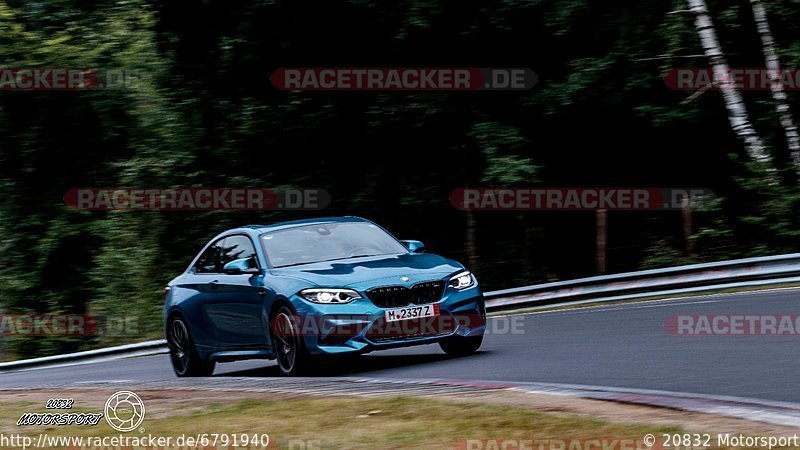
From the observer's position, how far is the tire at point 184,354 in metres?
14.2

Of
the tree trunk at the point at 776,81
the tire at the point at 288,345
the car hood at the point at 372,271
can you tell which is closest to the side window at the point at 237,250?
the car hood at the point at 372,271

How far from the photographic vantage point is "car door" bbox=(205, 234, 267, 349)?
12648mm

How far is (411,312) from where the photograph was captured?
12008 mm

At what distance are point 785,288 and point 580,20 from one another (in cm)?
888

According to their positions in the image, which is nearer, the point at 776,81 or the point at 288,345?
the point at 288,345

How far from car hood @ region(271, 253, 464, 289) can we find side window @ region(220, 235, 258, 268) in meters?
0.68

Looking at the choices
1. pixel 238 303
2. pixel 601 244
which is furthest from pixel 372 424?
pixel 601 244

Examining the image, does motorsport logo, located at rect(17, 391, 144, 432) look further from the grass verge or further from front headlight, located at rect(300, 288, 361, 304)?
front headlight, located at rect(300, 288, 361, 304)

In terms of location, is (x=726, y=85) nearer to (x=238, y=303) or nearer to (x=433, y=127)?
(x=433, y=127)

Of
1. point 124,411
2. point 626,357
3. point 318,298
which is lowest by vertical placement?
point 626,357

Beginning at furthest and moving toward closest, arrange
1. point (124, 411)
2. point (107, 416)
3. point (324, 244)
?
point (324, 244), point (124, 411), point (107, 416)

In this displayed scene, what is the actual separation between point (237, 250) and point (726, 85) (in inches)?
482

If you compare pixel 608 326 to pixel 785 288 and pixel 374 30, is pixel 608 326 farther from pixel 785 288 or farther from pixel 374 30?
pixel 374 30

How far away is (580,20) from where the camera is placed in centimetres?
2452
